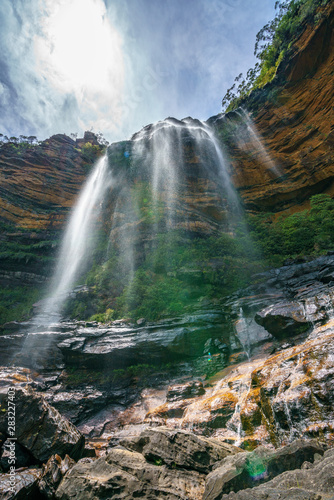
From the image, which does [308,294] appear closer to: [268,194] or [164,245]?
[164,245]

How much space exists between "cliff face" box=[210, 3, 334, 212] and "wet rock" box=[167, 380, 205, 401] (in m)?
15.4

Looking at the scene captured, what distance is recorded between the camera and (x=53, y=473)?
4.50 m

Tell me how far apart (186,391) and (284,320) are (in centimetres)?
420

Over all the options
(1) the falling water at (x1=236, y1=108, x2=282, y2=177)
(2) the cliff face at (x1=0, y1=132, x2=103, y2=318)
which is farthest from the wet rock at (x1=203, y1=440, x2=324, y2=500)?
(1) the falling water at (x1=236, y1=108, x2=282, y2=177)

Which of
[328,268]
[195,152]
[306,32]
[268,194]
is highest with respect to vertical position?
[306,32]

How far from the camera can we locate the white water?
19.9 m

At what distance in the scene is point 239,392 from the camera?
6223mm

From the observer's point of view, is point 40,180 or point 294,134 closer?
point 294,134

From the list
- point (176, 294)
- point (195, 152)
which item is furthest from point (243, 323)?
point (195, 152)

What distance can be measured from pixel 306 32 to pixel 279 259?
57.2 feet

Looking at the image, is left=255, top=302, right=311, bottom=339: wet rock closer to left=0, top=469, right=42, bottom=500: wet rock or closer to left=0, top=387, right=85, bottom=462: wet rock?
left=0, top=387, right=85, bottom=462: wet rock

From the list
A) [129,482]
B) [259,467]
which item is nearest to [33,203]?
[129,482]

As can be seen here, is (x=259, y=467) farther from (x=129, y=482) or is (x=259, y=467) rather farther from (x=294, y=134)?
(x=294, y=134)

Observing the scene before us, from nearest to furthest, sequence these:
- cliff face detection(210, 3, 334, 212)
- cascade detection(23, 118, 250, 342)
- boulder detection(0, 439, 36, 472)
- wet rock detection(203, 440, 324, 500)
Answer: wet rock detection(203, 440, 324, 500) → boulder detection(0, 439, 36, 472) → cascade detection(23, 118, 250, 342) → cliff face detection(210, 3, 334, 212)
